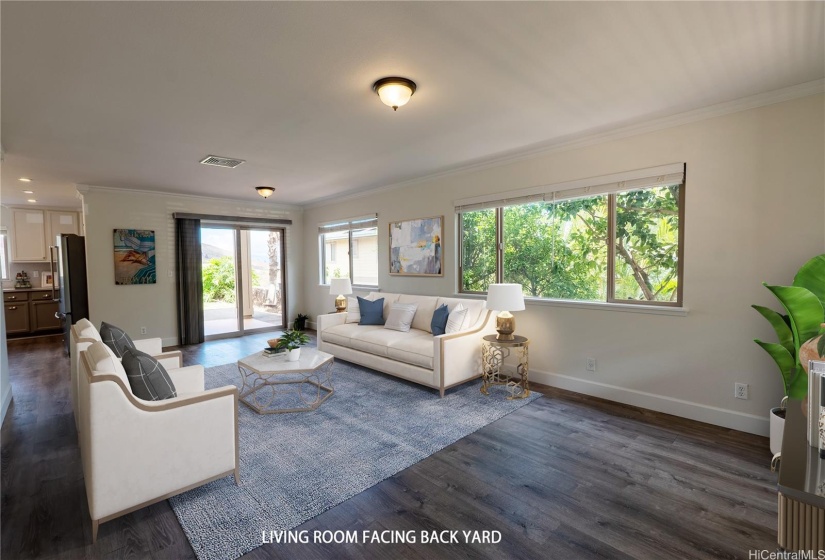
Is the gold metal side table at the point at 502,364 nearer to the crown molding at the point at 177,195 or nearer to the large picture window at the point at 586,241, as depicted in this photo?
the large picture window at the point at 586,241

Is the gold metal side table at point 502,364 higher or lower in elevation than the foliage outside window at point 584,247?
lower

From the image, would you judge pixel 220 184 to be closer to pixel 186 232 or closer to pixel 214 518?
pixel 186 232

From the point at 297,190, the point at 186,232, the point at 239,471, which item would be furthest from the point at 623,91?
the point at 186,232

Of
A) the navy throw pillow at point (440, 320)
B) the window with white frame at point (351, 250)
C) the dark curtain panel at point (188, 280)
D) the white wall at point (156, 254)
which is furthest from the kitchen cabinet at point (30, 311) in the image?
the navy throw pillow at point (440, 320)

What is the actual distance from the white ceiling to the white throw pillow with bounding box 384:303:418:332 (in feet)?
6.53

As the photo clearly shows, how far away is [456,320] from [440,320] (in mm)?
266

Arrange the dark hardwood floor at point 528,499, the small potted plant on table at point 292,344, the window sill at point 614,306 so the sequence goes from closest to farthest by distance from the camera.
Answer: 1. the dark hardwood floor at point 528,499
2. the window sill at point 614,306
3. the small potted plant on table at point 292,344

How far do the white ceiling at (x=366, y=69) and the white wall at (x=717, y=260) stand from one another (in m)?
0.29

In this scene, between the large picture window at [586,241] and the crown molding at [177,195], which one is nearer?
the large picture window at [586,241]

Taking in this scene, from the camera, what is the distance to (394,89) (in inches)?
100

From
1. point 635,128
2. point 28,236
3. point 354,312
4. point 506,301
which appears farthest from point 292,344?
point 28,236

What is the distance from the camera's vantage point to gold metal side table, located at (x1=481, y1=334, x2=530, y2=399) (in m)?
3.92

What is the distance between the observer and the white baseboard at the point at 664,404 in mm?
3037

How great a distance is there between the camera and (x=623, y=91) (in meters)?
2.78
